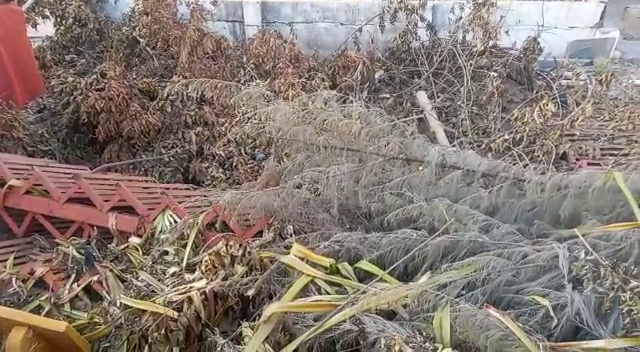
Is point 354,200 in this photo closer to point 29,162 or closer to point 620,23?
point 29,162

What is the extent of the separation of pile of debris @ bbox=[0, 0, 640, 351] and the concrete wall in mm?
296

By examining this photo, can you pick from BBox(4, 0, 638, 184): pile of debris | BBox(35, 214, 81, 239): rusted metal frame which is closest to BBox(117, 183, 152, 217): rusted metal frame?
BBox(35, 214, 81, 239): rusted metal frame

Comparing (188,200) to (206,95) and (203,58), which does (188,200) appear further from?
(203,58)

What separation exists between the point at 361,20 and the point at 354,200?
2407mm

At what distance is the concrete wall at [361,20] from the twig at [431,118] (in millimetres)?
693

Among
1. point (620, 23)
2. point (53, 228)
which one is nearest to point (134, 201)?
point (53, 228)

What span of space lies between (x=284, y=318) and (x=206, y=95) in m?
2.04

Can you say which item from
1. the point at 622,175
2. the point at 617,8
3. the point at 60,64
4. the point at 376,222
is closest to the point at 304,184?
the point at 376,222

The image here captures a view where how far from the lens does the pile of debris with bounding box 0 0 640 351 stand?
1791 millimetres

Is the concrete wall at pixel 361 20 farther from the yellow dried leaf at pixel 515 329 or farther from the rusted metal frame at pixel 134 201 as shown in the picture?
the yellow dried leaf at pixel 515 329

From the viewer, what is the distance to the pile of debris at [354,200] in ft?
5.88

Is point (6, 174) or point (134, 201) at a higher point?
point (6, 174)

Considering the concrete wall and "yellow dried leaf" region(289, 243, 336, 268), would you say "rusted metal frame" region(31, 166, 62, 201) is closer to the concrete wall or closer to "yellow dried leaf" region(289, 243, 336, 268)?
"yellow dried leaf" region(289, 243, 336, 268)

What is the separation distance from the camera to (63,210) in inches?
105
